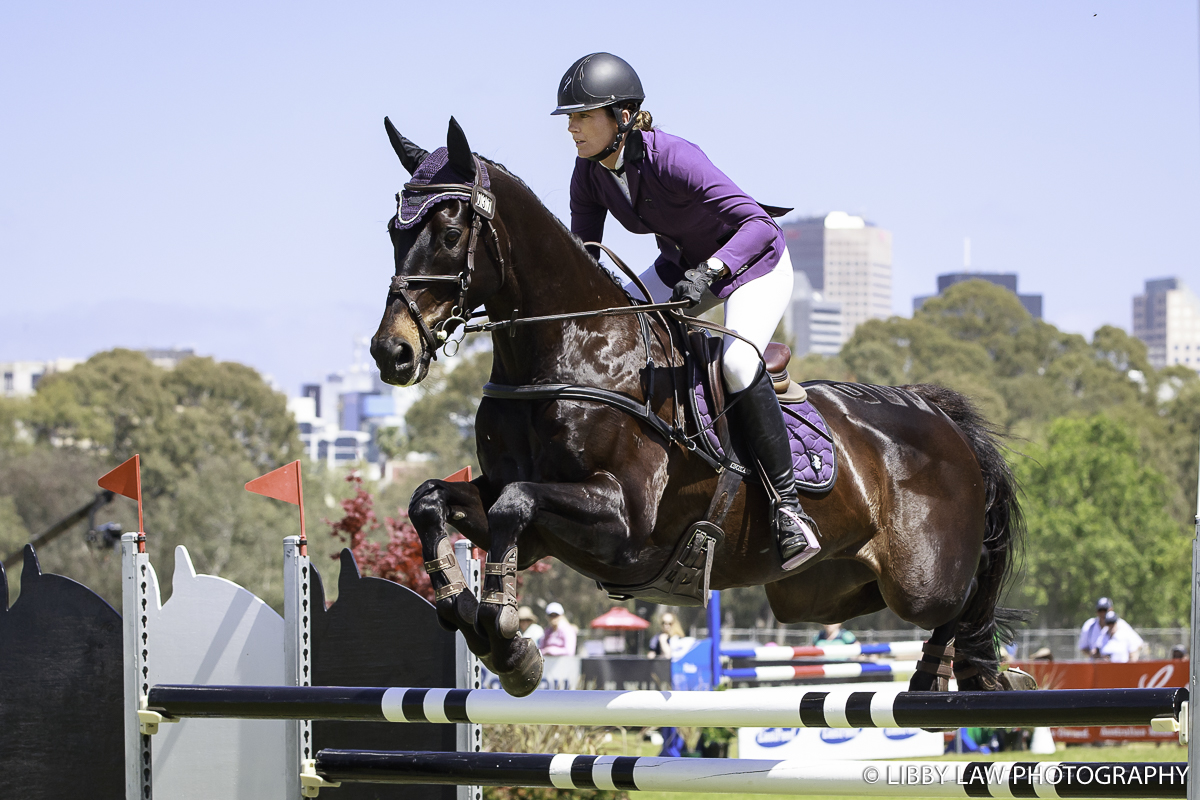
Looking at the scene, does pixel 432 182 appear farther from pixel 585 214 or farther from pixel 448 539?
pixel 448 539

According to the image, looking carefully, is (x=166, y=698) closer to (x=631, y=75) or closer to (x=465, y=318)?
(x=465, y=318)

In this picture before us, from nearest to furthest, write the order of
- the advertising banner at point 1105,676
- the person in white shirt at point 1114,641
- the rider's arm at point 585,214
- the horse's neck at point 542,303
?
the horse's neck at point 542,303, the rider's arm at point 585,214, the advertising banner at point 1105,676, the person in white shirt at point 1114,641

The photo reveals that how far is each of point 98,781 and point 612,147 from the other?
315cm

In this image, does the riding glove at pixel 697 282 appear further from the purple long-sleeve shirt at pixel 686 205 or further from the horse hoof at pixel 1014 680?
the horse hoof at pixel 1014 680

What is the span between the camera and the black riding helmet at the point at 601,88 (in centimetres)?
407

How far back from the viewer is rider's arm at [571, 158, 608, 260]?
179 inches

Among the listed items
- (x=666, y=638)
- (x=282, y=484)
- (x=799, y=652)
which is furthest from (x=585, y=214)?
(x=666, y=638)

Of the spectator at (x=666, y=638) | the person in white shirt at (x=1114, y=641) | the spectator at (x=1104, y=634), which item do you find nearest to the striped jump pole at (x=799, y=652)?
the spectator at (x=666, y=638)

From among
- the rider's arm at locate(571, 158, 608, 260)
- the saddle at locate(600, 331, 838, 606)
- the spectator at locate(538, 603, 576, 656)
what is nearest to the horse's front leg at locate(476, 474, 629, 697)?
the saddle at locate(600, 331, 838, 606)

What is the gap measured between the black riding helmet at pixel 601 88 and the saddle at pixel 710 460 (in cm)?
79

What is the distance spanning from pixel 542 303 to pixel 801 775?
1.63 metres

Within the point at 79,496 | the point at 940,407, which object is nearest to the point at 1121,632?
the point at 940,407

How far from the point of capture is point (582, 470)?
12.8 feet

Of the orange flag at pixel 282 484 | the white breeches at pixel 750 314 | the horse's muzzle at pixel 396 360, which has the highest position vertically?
the white breeches at pixel 750 314
